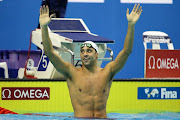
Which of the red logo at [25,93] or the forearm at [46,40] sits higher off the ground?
the forearm at [46,40]

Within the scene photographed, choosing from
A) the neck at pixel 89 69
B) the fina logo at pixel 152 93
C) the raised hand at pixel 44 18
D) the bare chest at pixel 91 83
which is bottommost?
the fina logo at pixel 152 93

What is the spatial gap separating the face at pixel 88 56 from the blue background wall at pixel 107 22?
5.13 m

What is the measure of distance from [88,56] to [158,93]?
3.52 metres

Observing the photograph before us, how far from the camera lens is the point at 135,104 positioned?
24.5 feet

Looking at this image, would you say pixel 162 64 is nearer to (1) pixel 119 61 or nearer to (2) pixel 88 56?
(1) pixel 119 61

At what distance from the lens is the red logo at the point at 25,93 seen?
7.18 m

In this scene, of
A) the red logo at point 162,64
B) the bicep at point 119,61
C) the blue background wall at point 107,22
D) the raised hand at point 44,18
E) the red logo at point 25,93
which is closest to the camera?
the raised hand at point 44,18

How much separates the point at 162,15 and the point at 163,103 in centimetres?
302

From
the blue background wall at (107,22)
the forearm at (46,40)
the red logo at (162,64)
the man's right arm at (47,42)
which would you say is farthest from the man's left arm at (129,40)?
the blue background wall at (107,22)

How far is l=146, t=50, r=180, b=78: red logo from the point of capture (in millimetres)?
8328

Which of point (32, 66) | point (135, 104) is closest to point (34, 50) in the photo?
point (32, 66)

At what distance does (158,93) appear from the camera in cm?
752

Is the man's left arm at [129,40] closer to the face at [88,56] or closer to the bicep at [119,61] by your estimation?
the bicep at [119,61]

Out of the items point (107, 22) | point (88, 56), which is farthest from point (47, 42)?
point (107, 22)
